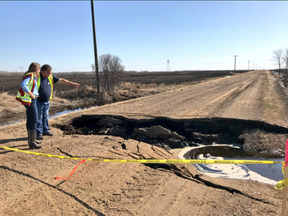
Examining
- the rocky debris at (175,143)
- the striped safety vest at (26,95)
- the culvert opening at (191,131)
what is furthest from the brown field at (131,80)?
the striped safety vest at (26,95)

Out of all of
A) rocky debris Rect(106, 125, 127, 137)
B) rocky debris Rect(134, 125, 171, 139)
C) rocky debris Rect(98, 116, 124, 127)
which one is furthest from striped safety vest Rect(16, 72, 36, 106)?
rocky debris Rect(98, 116, 124, 127)

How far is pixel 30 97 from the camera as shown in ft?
14.3

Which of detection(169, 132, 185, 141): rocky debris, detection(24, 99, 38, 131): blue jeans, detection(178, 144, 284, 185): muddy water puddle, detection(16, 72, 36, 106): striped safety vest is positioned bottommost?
detection(178, 144, 284, 185): muddy water puddle

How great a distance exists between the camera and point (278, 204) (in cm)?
312

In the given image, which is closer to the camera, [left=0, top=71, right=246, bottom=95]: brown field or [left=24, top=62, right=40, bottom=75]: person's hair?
[left=24, top=62, right=40, bottom=75]: person's hair

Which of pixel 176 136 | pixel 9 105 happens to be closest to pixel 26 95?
pixel 176 136

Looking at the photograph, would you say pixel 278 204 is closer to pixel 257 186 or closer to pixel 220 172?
pixel 257 186

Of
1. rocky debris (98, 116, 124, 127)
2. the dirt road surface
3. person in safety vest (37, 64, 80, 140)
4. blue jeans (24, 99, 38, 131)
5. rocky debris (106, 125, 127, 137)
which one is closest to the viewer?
the dirt road surface

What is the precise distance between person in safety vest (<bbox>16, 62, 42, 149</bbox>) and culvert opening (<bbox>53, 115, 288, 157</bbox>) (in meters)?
1.97

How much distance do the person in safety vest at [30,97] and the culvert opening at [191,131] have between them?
197cm

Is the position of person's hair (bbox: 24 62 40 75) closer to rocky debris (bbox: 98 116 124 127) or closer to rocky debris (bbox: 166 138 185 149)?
rocky debris (bbox: 98 116 124 127)

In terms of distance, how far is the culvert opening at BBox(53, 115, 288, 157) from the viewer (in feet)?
19.8

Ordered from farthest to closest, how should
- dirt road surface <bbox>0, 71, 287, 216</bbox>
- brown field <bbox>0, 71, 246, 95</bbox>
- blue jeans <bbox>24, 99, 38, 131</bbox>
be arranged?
brown field <bbox>0, 71, 246, 95</bbox> → blue jeans <bbox>24, 99, 38, 131</bbox> → dirt road surface <bbox>0, 71, 287, 216</bbox>

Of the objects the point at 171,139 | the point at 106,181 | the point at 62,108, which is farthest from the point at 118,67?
the point at 106,181
